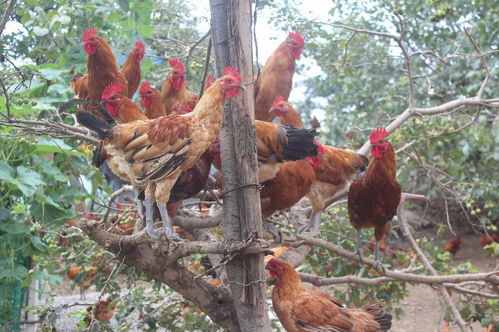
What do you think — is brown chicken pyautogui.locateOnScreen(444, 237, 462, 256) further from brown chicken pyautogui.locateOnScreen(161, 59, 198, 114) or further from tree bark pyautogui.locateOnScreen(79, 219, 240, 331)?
tree bark pyautogui.locateOnScreen(79, 219, 240, 331)

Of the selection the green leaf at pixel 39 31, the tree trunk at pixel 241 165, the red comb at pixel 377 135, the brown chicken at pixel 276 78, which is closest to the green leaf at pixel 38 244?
the green leaf at pixel 39 31

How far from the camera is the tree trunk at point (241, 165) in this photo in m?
2.46

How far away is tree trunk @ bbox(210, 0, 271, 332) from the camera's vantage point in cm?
246

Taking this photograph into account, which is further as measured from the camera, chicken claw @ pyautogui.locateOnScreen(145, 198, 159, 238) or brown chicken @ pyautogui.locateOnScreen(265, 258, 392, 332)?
brown chicken @ pyautogui.locateOnScreen(265, 258, 392, 332)

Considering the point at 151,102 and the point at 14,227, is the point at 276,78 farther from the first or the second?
the point at 14,227

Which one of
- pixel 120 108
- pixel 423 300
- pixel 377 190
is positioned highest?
pixel 120 108

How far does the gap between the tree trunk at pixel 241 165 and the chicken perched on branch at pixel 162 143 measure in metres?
0.09

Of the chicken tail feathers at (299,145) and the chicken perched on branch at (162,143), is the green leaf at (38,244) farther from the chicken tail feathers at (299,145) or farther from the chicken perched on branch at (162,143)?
the chicken tail feathers at (299,145)

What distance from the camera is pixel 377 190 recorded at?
3742 millimetres

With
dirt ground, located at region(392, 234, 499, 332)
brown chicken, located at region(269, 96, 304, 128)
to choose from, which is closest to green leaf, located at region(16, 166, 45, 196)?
brown chicken, located at region(269, 96, 304, 128)

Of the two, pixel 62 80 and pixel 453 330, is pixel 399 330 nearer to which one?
pixel 453 330

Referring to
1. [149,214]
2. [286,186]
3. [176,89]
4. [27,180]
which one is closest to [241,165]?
[149,214]

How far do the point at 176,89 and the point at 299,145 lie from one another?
3.73 ft

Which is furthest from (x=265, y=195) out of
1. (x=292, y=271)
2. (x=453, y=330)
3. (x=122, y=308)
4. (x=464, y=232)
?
(x=464, y=232)
